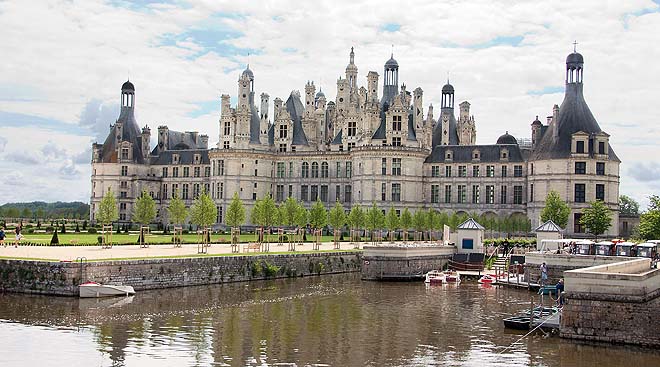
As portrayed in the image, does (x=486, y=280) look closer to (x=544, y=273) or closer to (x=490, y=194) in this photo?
(x=544, y=273)

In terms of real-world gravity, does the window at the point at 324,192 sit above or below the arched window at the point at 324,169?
below

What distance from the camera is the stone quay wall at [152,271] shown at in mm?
41156

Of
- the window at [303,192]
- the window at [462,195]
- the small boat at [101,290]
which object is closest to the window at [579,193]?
the window at [462,195]

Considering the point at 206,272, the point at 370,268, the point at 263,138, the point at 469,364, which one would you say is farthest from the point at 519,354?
the point at 263,138

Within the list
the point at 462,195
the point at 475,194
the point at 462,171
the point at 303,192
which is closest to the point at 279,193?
the point at 303,192

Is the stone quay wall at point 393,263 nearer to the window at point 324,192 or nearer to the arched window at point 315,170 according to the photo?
the window at point 324,192

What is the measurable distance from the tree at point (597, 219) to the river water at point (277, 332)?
29.7 metres

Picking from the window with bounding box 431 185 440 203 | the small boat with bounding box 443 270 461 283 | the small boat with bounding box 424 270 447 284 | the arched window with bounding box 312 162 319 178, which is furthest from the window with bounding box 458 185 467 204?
the small boat with bounding box 424 270 447 284

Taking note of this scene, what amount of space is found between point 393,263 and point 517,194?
107ft

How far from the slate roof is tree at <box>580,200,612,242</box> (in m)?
12.8

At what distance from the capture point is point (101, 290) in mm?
41125

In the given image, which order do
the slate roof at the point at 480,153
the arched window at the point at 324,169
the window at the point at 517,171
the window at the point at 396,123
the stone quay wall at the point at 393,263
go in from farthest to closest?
1. the arched window at the point at 324,169
2. the window at the point at 396,123
3. the slate roof at the point at 480,153
4. the window at the point at 517,171
5. the stone quay wall at the point at 393,263

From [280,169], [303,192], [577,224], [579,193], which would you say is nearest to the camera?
[577,224]

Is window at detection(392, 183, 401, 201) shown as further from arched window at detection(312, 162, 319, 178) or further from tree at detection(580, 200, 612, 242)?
tree at detection(580, 200, 612, 242)
